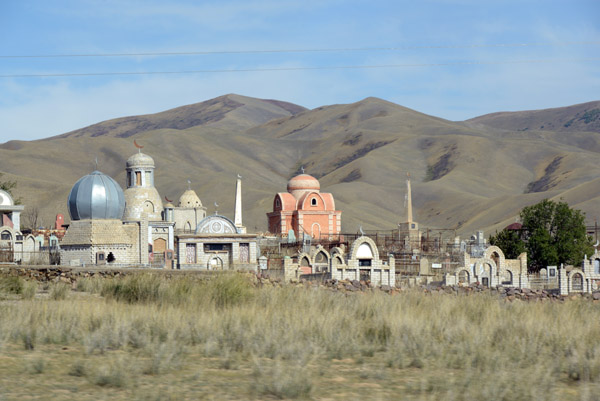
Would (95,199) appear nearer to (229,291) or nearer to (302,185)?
(229,291)

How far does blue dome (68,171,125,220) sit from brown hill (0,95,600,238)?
201 ft

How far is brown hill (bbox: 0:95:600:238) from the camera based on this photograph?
112 meters

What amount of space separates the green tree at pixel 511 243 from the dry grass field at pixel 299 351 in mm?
32860

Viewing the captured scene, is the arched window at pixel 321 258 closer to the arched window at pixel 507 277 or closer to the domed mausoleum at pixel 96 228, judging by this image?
the arched window at pixel 507 277

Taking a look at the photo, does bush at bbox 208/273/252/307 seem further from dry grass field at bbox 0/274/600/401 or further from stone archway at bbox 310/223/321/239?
stone archway at bbox 310/223/321/239

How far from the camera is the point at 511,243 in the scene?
46.4m

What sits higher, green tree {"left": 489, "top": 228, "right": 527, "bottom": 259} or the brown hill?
the brown hill

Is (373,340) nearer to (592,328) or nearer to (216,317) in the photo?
(216,317)

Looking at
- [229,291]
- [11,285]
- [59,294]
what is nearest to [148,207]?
[11,285]

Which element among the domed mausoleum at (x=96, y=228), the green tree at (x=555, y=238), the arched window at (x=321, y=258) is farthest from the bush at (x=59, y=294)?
the green tree at (x=555, y=238)

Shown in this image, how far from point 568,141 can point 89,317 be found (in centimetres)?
19478

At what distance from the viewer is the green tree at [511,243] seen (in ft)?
149

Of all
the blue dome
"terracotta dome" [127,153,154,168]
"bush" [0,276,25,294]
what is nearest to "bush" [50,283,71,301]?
"bush" [0,276,25,294]

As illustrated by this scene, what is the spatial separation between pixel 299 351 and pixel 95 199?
2907 cm
